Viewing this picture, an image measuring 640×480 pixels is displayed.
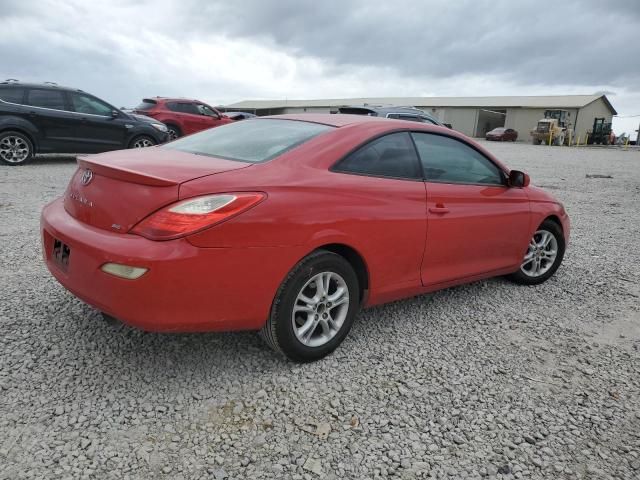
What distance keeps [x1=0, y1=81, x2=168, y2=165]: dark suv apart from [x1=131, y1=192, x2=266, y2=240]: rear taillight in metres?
9.40

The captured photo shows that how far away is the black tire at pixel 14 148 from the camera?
10.0 metres

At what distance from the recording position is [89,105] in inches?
424

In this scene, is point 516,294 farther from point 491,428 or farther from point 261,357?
point 261,357

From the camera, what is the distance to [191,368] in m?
2.82

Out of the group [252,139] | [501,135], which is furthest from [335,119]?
[501,135]

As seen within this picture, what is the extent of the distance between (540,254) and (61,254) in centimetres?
386

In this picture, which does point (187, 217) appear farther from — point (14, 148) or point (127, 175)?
point (14, 148)

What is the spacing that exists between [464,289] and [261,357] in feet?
6.96

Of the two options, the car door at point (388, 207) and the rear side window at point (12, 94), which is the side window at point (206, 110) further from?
the car door at point (388, 207)

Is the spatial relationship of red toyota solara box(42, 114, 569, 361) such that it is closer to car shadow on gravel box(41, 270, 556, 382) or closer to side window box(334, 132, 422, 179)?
side window box(334, 132, 422, 179)

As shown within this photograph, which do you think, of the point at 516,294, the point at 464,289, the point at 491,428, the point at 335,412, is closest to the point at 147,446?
the point at 335,412

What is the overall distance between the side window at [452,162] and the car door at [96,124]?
918 cm

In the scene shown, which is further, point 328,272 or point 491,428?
point 328,272

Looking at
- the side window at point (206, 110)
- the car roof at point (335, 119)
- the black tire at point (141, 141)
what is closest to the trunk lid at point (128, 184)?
the car roof at point (335, 119)
